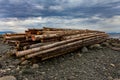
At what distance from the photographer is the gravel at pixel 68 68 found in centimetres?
635

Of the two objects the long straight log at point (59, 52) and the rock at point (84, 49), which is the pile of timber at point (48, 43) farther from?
the rock at point (84, 49)

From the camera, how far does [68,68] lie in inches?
277

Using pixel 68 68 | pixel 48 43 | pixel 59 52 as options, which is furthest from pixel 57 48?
pixel 68 68

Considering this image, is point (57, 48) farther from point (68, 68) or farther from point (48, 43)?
point (68, 68)

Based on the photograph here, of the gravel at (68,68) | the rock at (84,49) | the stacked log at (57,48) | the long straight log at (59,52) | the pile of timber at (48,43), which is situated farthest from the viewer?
the rock at (84,49)

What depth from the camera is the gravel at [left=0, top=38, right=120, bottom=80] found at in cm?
635

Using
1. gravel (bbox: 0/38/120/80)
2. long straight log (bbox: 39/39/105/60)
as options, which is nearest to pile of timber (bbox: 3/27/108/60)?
long straight log (bbox: 39/39/105/60)

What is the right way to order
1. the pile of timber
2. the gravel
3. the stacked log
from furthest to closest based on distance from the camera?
1. the pile of timber
2. the stacked log
3. the gravel

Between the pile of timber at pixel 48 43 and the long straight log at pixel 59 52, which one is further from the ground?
the pile of timber at pixel 48 43

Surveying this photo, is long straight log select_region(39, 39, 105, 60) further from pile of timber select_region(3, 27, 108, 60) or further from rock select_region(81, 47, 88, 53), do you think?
rock select_region(81, 47, 88, 53)

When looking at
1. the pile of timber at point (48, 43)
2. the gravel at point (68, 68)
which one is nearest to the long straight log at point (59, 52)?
the pile of timber at point (48, 43)

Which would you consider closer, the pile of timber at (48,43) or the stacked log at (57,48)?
the stacked log at (57,48)

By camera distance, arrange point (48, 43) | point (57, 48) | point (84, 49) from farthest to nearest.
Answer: point (84, 49) → point (48, 43) → point (57, 48)

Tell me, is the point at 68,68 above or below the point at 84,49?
below
